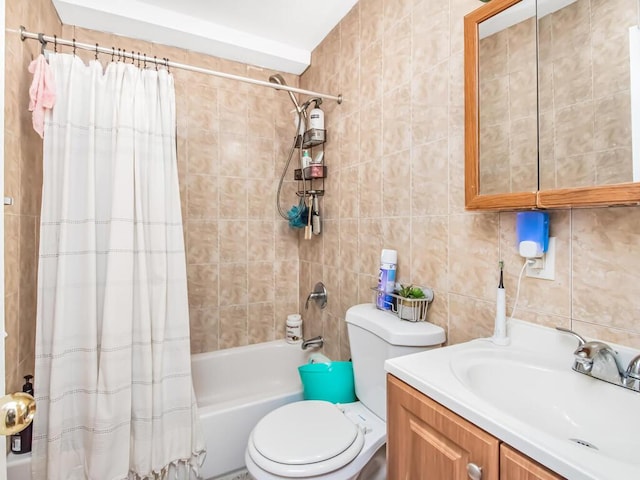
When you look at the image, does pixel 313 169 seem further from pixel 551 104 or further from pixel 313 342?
pixel 551 104

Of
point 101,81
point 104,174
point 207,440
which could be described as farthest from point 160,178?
point 207,440

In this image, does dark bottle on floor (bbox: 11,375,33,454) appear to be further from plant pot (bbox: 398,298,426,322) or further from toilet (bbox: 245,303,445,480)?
plant pot (bbox: 398,298,426,322)

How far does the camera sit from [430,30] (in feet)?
4.35

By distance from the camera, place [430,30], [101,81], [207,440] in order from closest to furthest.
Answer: [430,30] → [101,81] → [207,440]

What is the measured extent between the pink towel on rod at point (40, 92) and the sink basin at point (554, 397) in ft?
5.77

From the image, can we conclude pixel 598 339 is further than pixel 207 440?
No

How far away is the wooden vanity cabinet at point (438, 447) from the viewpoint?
617 millimetres

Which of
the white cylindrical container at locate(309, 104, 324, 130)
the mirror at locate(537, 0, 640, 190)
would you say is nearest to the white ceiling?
the white cylindrical container at locate(309, 104, 324, 130)

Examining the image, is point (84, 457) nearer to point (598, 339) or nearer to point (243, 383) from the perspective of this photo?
point (243, 383)

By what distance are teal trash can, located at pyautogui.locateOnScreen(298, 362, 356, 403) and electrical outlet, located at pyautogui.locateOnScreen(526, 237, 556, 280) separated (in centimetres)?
94

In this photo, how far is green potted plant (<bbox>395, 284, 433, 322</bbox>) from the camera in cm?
131

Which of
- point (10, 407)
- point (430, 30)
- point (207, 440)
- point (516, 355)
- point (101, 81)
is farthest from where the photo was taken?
point (207, 440)

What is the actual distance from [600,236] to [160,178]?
5.29 ft

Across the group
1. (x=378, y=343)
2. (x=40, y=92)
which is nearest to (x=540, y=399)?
(x=378, y=343)
